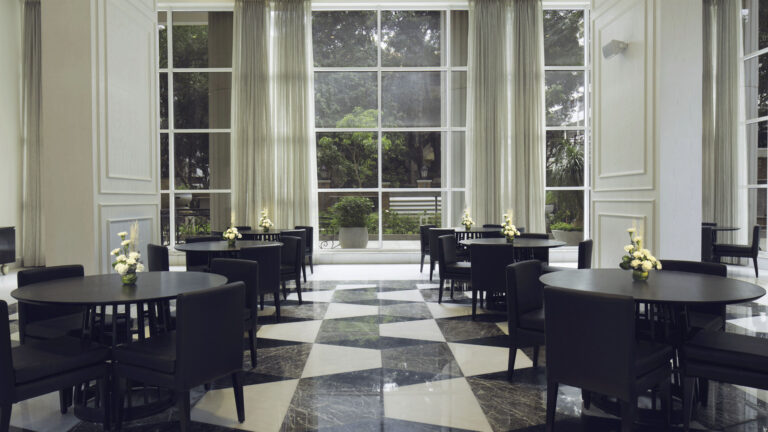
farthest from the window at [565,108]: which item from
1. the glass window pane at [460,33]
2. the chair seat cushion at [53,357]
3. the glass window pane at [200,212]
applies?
the chair seat cushion at [53,357]

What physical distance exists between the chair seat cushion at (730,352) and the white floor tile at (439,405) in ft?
3.74

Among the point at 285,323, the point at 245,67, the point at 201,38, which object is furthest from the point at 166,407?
the point at 201,38

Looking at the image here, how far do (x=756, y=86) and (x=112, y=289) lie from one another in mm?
10596

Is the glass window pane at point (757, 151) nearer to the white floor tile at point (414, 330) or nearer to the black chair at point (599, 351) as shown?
the white floor tile at point (414, 330)

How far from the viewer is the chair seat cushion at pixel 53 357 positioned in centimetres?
235

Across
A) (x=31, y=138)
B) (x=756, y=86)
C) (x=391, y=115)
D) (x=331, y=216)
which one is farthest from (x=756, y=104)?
(x=31, y=138)

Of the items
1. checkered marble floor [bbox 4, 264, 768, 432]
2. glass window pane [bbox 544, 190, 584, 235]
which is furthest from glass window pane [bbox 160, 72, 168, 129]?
glass window pane [bbox 544, 190, 584, 235]

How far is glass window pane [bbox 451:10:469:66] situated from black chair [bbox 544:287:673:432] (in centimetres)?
799

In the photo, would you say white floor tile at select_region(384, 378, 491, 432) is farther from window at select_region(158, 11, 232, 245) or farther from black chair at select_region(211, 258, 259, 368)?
window at select_region(158, 11, 232, 245)

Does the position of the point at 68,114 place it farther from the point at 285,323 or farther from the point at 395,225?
the point at 395,225

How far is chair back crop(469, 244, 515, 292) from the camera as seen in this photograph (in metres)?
4.85

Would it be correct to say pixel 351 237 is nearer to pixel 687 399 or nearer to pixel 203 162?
pixel 203 162

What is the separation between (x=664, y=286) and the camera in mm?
2838

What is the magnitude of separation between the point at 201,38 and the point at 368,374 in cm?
846
